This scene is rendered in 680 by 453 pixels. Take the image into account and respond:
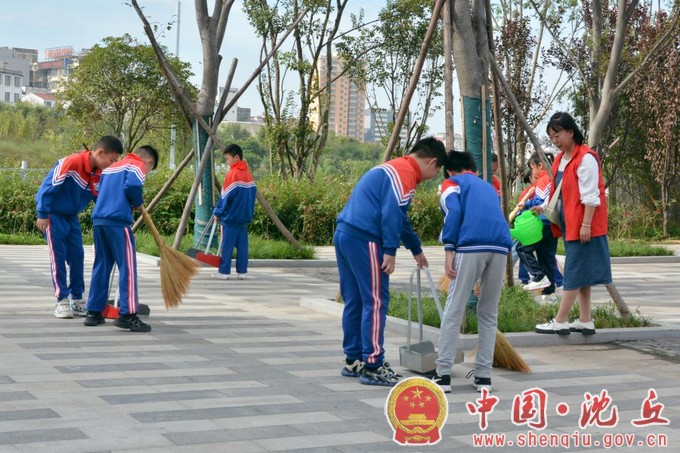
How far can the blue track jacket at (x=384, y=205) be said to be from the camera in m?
7.15

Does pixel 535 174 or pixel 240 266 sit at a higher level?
pixel 535 174

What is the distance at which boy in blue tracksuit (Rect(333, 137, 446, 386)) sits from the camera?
719cm

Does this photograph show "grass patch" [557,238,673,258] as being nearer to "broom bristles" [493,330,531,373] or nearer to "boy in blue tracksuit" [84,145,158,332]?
"boy in blue tracksuit" [84,145,158,332]

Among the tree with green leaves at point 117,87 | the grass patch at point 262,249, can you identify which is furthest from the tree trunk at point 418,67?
the tree with green leaves at point 117,87

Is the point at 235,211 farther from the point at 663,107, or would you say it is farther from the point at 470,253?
the point at 663,107

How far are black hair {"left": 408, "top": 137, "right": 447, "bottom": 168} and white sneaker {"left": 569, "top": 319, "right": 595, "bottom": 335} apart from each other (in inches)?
106

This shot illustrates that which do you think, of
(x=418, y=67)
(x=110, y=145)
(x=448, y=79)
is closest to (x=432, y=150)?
(x=448, y=79)

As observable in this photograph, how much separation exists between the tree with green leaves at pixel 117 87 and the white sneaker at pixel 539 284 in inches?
618

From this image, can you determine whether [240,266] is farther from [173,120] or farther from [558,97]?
[558,97]

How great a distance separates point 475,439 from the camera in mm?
5863

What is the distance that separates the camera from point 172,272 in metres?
10.2

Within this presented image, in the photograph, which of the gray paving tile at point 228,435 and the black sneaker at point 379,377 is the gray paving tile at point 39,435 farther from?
the black sneaker at point 379,377

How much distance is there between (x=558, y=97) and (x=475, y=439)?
85.5ft

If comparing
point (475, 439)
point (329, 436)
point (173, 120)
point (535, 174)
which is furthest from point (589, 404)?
point (173, 120)
